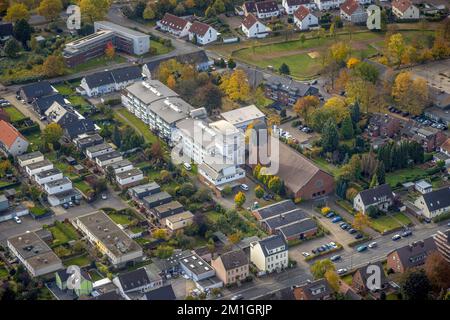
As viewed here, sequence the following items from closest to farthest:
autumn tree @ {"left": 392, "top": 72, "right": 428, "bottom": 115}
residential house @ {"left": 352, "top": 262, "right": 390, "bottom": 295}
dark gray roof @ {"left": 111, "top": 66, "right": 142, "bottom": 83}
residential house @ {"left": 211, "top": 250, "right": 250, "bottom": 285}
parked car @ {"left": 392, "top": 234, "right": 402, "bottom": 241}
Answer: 1. residential house @ {"left": 352, "top": 262, "right": 390, "bottom": 295}
2. residential house @ {"left": 211, "top": 250, "right": 250, "bottom": 285}
3. parked car @ {"left": 392, "top": 234, "right": 402, "bottom": 241}
4. autumn tree @ {"left": 392, "top": 72, "right": 428, "bottom": 115}
5. dark gray roof @ {"left": 111, "top": 66, "right": 142, "bottom": 83}

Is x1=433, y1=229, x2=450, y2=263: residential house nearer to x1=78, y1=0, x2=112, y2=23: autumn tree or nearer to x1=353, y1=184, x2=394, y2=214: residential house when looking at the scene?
x1=353, y1=184, x2=394, y2=214: residential house

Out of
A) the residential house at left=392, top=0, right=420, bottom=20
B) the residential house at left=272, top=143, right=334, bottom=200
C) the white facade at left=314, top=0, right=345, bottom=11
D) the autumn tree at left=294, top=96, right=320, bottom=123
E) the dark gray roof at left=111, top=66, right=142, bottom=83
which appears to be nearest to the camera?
the residential house at left=272, top=143, right=334, bottom=200

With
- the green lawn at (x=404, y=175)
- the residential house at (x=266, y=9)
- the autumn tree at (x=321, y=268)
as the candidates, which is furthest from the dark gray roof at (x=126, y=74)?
the autumn tree at (x=321, y=268)

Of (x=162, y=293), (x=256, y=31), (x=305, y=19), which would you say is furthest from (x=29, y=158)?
(x=305, y=19)

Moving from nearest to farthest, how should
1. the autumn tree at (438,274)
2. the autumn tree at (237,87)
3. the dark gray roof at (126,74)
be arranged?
the autumn tree at (438,274)
the autumn tree at (237,87)
the dark gray roof at (126,74)

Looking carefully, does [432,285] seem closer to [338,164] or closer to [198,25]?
[338,164]

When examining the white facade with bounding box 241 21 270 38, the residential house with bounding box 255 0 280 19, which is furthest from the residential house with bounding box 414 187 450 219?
the residential house with bounding box 255 0 280 19

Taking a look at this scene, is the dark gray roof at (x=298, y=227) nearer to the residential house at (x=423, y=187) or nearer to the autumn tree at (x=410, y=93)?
the residential house at (x=423, y=187)
